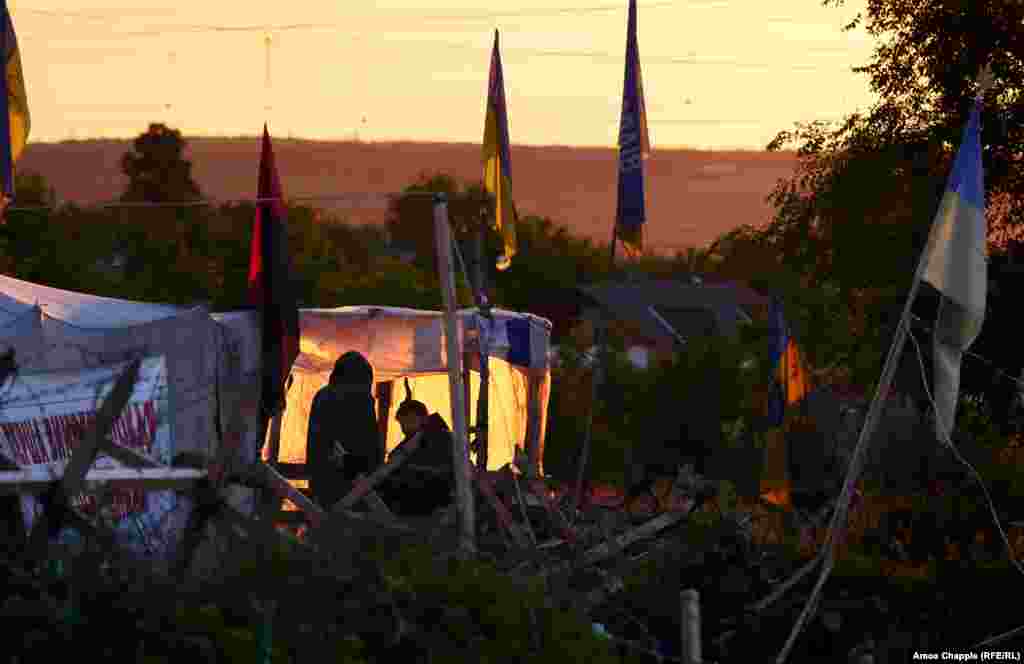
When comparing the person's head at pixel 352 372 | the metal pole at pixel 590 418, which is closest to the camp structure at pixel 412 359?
the metal pole at pixel 590 418

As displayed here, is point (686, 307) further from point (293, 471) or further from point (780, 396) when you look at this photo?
point (293, 471)

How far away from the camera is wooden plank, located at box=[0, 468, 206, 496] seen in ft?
22.3

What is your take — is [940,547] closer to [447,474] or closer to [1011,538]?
[1011,538]

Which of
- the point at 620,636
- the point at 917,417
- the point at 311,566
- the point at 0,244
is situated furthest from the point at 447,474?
the point at 0,244

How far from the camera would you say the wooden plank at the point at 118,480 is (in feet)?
22.3

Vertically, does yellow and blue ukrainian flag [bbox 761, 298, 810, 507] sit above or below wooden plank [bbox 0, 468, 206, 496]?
below

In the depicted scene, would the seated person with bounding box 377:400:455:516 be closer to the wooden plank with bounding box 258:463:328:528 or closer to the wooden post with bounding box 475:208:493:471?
the wooden post with bounding box 475:208:493:471

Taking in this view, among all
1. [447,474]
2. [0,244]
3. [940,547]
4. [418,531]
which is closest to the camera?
[418,531]

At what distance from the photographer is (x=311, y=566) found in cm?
648

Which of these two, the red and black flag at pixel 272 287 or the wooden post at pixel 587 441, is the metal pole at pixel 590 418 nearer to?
the wooden post at pixel 587 441

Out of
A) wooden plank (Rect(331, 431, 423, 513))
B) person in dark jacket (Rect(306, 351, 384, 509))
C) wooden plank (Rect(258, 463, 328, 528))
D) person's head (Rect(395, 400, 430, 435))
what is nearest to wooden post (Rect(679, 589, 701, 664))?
wooden plank (Rect(258, 463, 328, 528))

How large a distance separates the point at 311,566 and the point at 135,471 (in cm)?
94

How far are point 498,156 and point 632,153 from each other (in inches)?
51.6

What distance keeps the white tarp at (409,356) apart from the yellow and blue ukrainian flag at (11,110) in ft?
8.92
